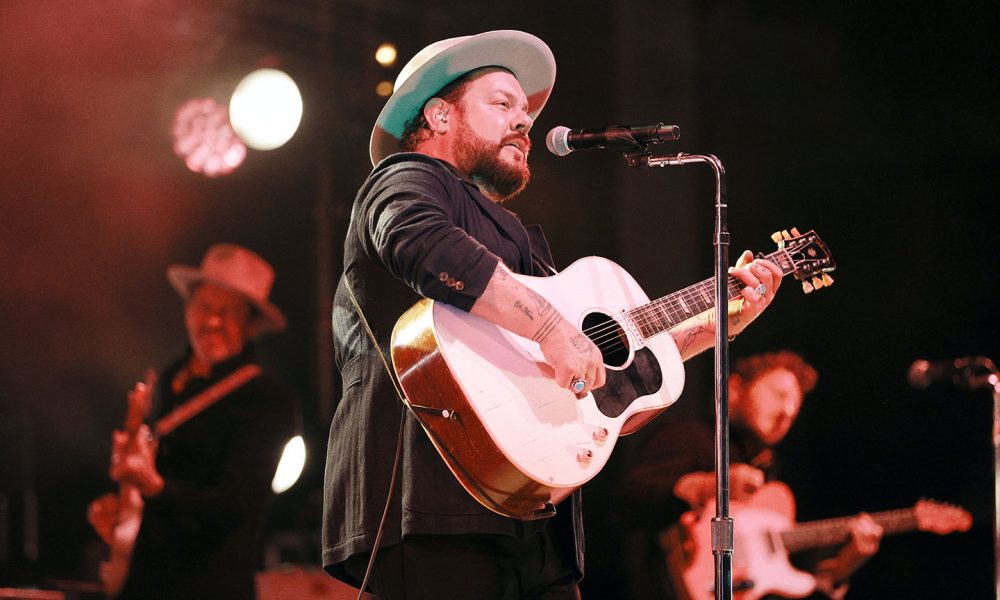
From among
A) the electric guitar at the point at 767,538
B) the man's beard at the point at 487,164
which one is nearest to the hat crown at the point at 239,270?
the electric guitar at the point at 767,538

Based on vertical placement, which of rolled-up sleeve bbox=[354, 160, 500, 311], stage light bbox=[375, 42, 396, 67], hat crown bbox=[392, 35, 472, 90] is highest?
stage light bbox=[375, 42, 396, 67]

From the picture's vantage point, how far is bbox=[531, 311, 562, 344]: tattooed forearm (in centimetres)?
218

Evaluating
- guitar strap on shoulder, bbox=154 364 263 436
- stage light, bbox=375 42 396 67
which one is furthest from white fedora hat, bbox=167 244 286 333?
stage light, bbox=375 42 396 67

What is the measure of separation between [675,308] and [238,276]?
3268 mm

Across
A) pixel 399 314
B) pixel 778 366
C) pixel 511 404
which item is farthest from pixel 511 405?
pixel 778 366

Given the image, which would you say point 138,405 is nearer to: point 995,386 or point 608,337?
point 608,337

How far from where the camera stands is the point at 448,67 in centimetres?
279

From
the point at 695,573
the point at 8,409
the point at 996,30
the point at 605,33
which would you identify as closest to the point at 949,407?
the point at 695,573

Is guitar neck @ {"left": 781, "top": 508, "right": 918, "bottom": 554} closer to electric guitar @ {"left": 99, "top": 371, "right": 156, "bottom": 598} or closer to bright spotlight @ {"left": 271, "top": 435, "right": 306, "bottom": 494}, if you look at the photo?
bright spotlight @ {"left": 271, "top": 435, "right": 306, "bottom": 494}

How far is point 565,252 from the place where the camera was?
525 centimetres

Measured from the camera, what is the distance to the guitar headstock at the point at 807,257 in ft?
9.45

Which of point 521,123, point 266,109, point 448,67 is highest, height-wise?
point 266,109

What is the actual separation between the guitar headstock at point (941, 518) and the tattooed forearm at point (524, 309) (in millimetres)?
3791

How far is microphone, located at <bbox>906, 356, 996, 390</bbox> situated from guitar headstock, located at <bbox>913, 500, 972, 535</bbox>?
62cm
